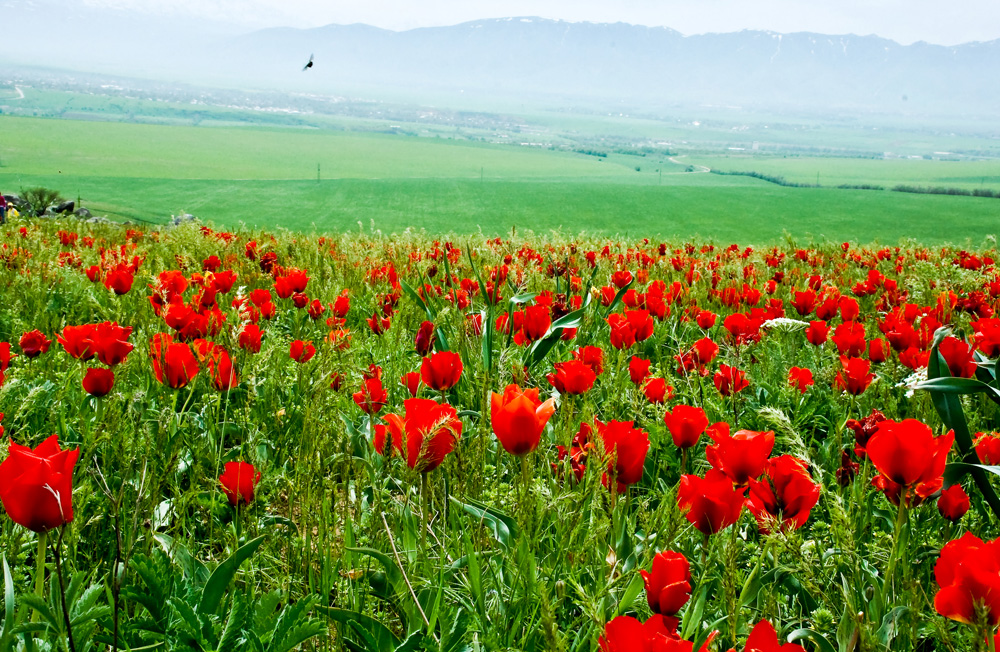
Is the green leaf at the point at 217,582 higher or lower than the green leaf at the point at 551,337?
lower

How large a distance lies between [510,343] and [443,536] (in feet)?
4.93

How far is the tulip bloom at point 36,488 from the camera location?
1013mm

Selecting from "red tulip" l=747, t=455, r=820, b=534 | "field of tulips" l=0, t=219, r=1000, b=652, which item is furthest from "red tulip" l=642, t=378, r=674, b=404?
"red tulip" l=747, t=455, r=820, b=534

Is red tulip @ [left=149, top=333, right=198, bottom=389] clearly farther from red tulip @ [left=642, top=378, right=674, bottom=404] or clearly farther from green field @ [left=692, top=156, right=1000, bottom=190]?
green field @ [left=692, top=156, right=1000, bottom=190]

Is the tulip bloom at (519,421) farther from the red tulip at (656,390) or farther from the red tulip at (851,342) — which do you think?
the red tulip at (851,342)

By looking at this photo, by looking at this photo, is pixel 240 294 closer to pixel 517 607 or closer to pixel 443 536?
pixel 443 536

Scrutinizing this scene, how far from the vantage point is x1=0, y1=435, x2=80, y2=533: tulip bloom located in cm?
101

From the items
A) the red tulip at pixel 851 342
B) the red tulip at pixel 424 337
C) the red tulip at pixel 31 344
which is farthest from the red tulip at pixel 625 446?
the red tulip at pixel 31 344

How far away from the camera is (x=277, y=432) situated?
252 cm

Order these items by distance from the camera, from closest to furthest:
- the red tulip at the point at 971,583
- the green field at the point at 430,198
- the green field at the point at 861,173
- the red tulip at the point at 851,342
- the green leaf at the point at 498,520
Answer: the red tulip at the point at 971,583 → the green leaf at the point at 498,520 → the red tulip at the point at 851,342 → the green field at the point at 430,198 → the green field at the point at 861,173

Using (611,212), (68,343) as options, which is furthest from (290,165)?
(68,343)

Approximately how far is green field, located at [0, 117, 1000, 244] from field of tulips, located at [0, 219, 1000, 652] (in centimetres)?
1692

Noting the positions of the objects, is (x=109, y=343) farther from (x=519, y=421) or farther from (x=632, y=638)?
(x=632, y=638)

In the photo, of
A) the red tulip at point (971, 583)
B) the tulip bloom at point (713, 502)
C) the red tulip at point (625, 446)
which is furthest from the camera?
the red tulip at point (625, 446)
